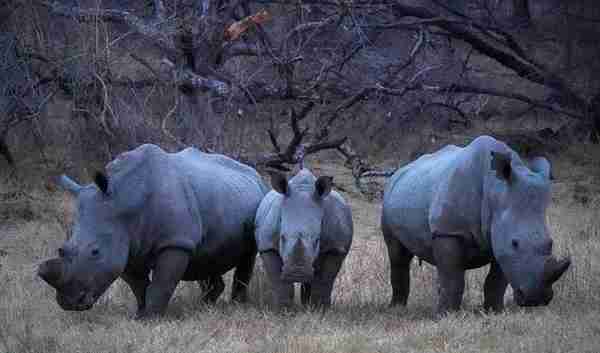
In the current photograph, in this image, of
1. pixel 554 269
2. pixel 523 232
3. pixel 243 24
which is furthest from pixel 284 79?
pixel 554 269

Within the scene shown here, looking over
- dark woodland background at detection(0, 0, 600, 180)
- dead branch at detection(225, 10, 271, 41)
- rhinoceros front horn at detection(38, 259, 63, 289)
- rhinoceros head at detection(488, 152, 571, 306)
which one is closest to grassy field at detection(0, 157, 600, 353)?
rhinoceros head at detection(488, 152, 571, 306)

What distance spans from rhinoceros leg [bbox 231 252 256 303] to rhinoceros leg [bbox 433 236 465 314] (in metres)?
1.80

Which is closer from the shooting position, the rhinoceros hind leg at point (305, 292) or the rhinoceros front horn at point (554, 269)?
the rhinoceros front horn at point (554, 269)

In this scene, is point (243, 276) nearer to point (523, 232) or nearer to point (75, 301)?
point (75, 301)

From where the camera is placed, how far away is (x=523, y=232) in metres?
6.71

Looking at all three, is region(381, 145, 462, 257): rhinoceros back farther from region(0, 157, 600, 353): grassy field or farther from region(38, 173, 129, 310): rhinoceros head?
region(38, 173, 129, 310): rhinoceros head

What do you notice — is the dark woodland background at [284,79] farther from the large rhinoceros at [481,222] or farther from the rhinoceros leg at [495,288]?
the rhinoceros leg at [495,288]

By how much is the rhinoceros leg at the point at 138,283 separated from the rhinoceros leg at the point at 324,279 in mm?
1260

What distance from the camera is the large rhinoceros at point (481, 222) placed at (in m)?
6.66

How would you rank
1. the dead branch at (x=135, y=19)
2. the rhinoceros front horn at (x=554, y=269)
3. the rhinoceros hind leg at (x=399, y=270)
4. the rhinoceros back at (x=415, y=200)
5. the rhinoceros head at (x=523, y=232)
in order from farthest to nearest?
1. the dead branch at (x=135, y=19)
2. the rhinoceros hind leg at (x=399, y=270)
3. the rhinoceros back at (x=415, y=200)
4. the rhinoceros head at (x=523, y=232)
5. the rhinoceros front horn at (x=554, y=269)

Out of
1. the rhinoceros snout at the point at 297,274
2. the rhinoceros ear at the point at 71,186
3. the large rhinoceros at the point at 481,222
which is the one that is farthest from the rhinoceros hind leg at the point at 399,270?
the rhinoceros ear at the point at 71,186

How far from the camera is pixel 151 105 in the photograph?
38.9 feet

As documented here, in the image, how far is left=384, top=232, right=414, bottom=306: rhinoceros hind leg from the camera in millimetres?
8094

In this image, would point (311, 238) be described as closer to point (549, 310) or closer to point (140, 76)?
point (549, 310)
